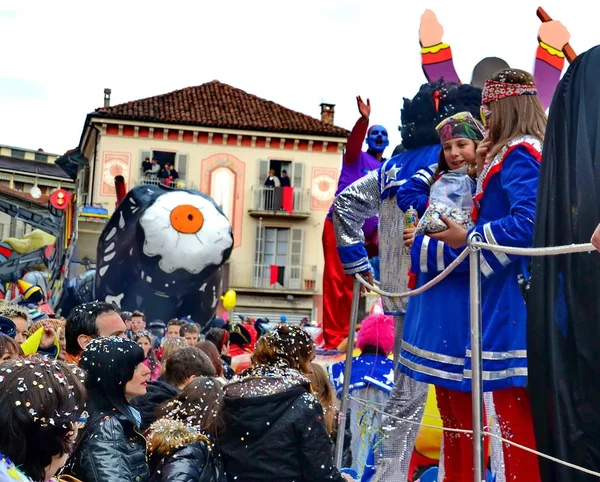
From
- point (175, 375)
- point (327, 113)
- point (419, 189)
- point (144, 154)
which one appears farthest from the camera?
point (327, 113)

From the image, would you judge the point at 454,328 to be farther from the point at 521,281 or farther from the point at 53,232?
the point at 53,232

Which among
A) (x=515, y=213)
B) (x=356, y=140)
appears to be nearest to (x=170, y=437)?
(x=515, y=213)

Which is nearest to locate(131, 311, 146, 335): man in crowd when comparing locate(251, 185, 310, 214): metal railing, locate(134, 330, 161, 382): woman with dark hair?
locate(134, 330, 161, 382): woman with dark hair

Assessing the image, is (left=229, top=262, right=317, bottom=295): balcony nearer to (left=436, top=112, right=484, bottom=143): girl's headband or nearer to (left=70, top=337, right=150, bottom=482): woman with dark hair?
(left=436, top=112, right=484, bottom=143): girl's headband

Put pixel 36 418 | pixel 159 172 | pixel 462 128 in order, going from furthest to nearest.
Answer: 1. pixel 159 172
2. pixel 462 128
3. pixel 36 418

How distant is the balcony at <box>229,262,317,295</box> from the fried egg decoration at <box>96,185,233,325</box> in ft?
99.7

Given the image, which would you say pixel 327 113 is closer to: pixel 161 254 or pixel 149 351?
pixel 161 254

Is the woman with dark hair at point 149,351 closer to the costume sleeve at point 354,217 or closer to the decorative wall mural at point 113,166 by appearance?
the costume sleeve at point 354,217

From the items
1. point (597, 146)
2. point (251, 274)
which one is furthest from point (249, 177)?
point (597, 146)

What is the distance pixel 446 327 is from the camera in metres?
4.05

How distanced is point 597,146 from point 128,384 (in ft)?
6.10

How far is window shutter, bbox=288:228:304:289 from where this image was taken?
143 feet

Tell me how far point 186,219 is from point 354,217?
7.40 meters

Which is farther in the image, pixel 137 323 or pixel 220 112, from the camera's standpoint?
pixel 220 112
